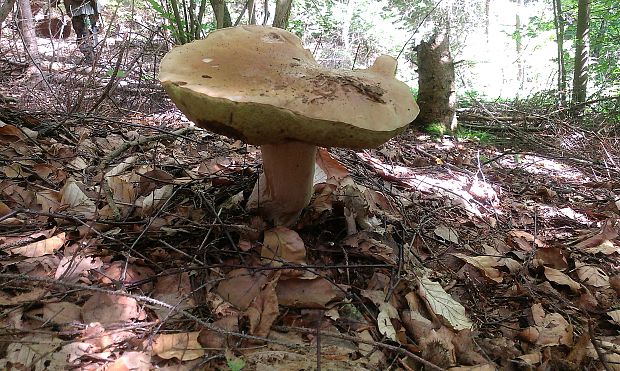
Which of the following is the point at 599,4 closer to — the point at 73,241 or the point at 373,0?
the point at 373,0

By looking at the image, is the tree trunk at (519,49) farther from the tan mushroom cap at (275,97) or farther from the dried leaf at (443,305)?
the tan mushroom cap at (275,97)

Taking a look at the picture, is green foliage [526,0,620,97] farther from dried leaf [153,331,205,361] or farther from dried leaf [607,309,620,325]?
dried leaf [153,331,205,361]

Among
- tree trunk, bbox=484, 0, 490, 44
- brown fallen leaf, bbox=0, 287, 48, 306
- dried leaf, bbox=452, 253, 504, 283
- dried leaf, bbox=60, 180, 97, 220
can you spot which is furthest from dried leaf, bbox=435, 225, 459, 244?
tree trunk, bbox=484, 0, 490, 44

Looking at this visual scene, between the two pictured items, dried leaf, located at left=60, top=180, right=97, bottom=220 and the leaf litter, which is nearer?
the leaf litter

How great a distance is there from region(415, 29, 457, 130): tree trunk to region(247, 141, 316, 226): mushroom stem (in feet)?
11.4

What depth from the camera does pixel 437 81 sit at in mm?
4801

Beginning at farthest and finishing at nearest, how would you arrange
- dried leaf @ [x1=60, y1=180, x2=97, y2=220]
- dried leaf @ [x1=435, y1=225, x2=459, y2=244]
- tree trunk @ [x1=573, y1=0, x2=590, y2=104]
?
tree trunk @ [x1=573, y1=0, x2=590, y2=104]
dried leaf @ [x1=435, y1=225, x2=459, y2=244]
dried leaf @ [x1=60, y1=180, x2=97, y2=220]

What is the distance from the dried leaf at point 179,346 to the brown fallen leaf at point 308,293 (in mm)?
345

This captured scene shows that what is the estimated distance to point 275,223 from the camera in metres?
1.86

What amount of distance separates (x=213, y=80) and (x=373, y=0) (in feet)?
48.4

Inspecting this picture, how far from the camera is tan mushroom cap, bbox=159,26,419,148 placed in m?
1.31

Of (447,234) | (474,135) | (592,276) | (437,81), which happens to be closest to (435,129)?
(437,81)

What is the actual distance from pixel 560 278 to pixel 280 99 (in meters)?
1.65

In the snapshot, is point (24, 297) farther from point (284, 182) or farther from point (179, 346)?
point (284, 182)
